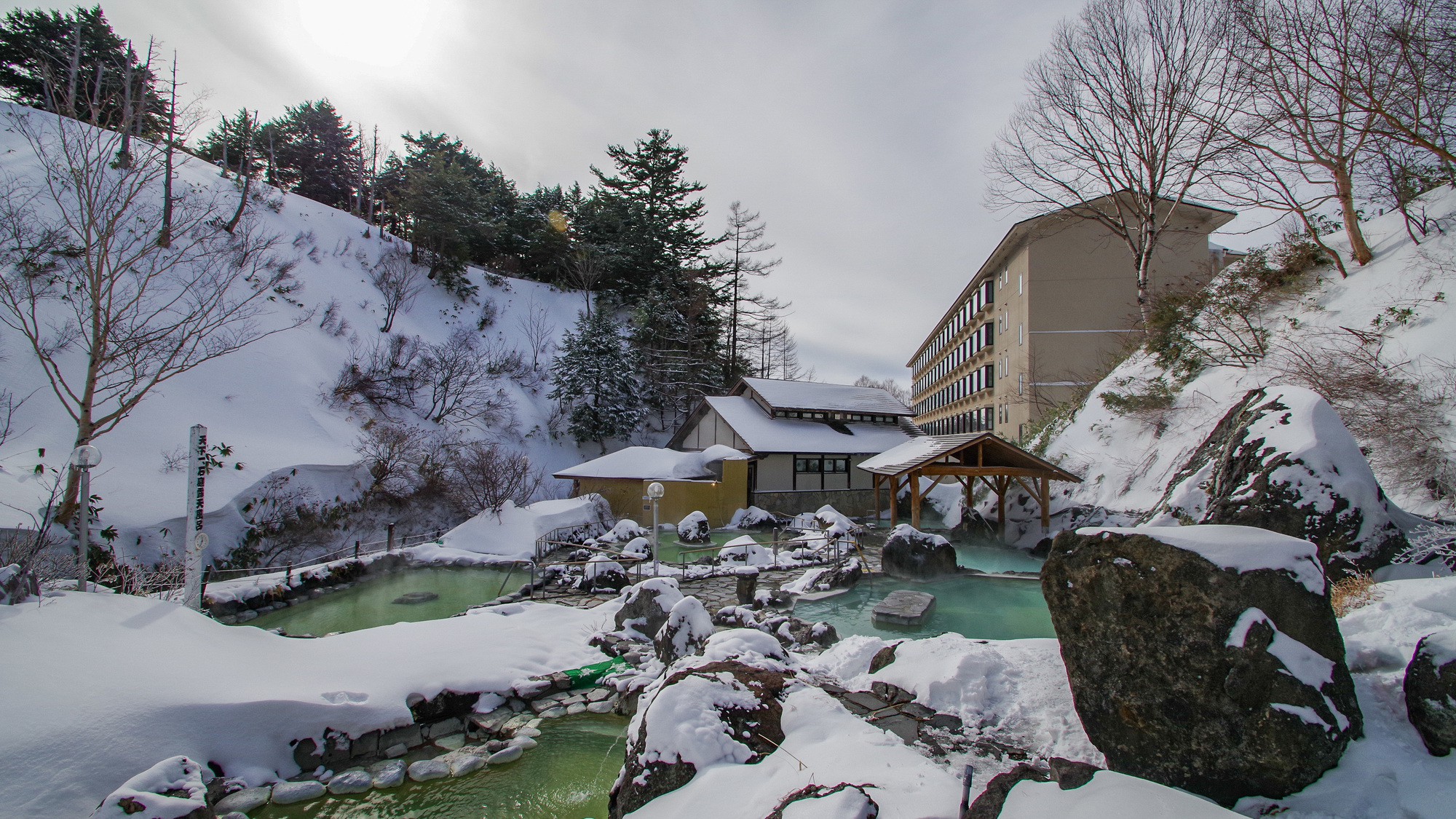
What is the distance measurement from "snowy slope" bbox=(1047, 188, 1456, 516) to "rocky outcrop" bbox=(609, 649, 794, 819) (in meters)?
9.75

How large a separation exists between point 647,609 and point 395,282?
28221 millimetres

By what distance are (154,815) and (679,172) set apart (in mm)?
41162

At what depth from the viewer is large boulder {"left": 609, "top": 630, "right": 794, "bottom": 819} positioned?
13.8ft

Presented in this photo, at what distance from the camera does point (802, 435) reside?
82.9 ft

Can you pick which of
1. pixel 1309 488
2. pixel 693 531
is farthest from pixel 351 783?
pixel 693 531

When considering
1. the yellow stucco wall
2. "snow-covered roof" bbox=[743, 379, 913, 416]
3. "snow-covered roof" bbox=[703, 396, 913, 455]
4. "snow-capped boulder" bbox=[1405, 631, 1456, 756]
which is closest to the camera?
"snow-capped boulder" bbox=[1405, 631, 1456, 756]

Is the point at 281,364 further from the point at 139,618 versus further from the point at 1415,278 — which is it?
the point at 1415,278

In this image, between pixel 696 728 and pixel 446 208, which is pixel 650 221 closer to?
pixel 446 208

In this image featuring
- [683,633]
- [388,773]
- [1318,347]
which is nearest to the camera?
[388,773]

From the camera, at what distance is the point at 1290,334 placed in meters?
12.5

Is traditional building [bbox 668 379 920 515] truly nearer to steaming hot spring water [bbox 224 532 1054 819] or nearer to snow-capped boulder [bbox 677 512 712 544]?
steaming hot spring water [bbox 224 532 1054 819]

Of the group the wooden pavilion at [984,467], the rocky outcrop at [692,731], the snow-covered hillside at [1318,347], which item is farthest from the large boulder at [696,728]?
the wooden pavilion at [984,467]

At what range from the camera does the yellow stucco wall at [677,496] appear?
20.9 meters

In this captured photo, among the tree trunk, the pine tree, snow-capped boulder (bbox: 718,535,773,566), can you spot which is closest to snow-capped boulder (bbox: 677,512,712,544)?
snow-capped boulder (bbox: 718,535,773,566)
